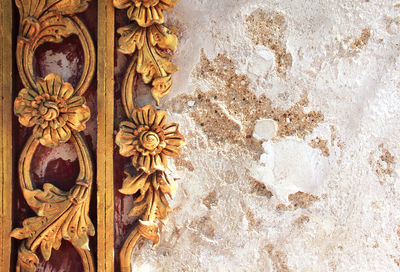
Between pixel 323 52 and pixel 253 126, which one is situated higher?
pixel 323 52

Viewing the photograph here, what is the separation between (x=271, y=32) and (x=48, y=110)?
0.39 meters

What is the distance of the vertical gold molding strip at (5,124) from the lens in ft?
2.21

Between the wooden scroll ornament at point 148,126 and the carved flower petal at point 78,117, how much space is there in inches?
2.4

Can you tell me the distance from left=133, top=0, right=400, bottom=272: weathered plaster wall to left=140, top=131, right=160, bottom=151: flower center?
0.07 m

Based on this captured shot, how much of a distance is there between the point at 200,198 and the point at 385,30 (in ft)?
1.40

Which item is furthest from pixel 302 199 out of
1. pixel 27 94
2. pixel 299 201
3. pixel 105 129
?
pixel 27 94

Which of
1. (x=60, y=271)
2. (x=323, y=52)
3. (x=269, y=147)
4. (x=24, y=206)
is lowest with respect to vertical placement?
(x=60, y=271)

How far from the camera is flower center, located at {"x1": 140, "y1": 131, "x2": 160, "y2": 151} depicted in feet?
2.18

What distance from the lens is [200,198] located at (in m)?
0.72

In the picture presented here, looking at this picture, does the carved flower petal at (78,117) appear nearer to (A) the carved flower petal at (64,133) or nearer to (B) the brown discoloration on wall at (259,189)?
(A) the carved flower petal at (64,133)

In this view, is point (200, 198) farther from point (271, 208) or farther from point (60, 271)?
point (60, 271)

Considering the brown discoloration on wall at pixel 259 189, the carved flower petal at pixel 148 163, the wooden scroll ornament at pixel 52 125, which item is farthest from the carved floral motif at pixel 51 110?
the brown discoloration on wall at pixel 259 189

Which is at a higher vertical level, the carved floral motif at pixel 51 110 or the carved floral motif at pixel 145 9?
the carved floral motif at pixel 145 9

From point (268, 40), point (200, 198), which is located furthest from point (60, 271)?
point (268, 40)
